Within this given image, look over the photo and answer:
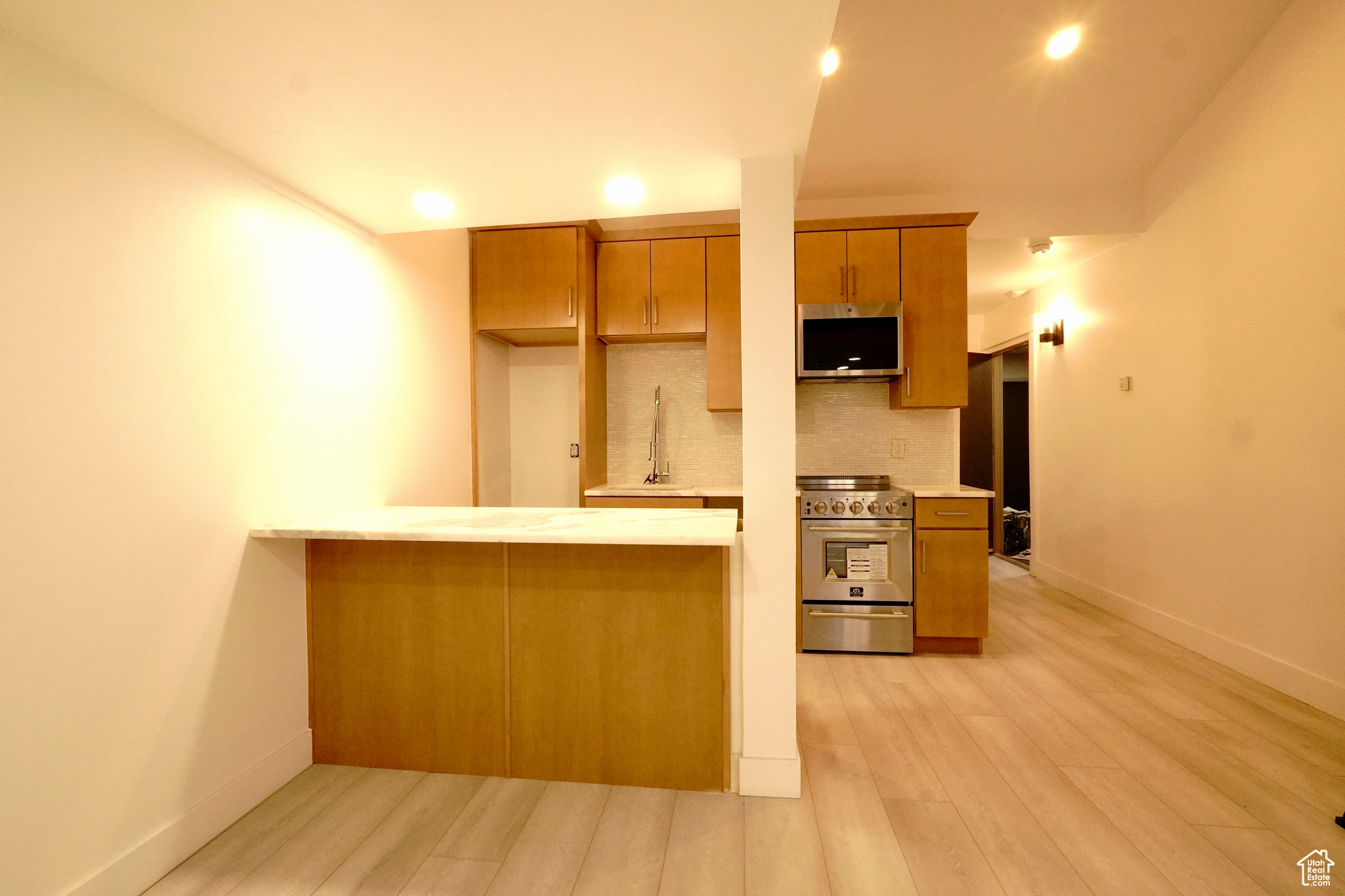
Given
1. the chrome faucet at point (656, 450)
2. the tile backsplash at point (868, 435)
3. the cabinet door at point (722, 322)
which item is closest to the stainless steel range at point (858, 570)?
the tile backsplash at point (868, 435)

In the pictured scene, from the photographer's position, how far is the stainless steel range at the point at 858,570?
10.1ft

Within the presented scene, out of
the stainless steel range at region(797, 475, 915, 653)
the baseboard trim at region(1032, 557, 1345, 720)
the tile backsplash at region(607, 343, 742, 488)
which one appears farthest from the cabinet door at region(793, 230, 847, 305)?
the baseboard trim at region(1032, 557, 1345, 720)

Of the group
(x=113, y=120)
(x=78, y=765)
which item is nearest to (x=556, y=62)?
(x=113, y=120)

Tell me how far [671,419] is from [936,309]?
1.78m

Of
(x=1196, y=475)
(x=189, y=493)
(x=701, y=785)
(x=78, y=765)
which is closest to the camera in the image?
(x=78, y=765)

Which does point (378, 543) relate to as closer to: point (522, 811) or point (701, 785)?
point (522, 811)

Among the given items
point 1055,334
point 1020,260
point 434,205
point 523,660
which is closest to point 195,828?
point 523,660

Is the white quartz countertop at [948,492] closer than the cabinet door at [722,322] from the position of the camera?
Yes

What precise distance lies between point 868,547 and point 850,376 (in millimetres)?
1021

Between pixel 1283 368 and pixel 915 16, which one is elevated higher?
pixel 915 16

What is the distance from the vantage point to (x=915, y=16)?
254 cm

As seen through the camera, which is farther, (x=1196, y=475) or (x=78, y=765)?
(x=1196, y=475)

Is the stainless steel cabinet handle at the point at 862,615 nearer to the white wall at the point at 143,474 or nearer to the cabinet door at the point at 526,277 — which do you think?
the cabinet door at the point at 526,277

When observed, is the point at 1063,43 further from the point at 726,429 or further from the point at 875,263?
the point at 726,429
